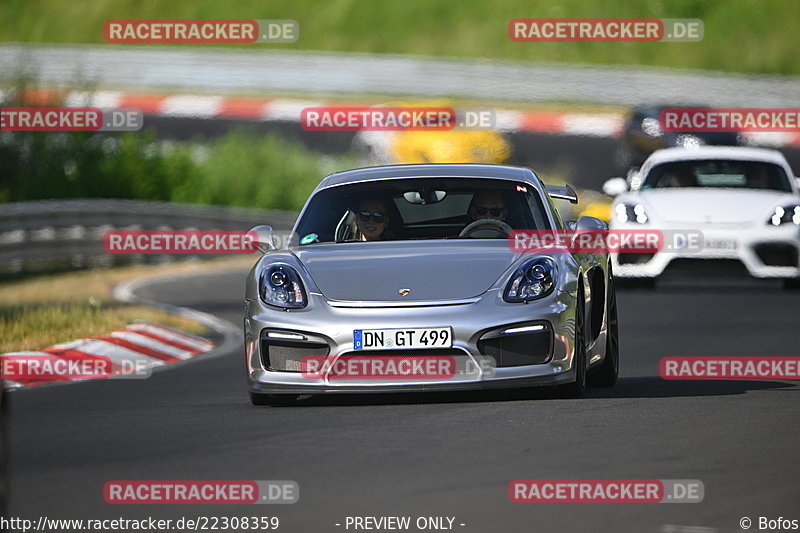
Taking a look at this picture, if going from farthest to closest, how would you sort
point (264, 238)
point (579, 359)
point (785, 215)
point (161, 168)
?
point (161, 168)
point (785, 215)
point (264, 238)
point (579, 359)

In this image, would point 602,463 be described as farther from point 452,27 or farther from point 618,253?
point 452,27

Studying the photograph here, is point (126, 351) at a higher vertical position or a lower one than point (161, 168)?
lower

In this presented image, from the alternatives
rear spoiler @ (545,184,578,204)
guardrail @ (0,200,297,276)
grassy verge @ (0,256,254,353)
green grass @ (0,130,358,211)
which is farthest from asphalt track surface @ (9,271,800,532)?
green grass @ (0,130,358,211)

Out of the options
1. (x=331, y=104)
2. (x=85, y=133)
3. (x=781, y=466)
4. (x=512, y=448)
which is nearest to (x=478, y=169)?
(x=512, y=448)

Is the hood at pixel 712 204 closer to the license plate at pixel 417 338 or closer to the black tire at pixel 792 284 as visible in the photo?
the black tire at pixel 792 284

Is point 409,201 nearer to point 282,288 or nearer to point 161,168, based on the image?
point 282,288

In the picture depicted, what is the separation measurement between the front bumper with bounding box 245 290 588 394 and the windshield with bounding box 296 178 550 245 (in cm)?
90

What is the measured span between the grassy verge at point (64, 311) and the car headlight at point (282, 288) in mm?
3955

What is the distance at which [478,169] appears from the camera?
390 inches

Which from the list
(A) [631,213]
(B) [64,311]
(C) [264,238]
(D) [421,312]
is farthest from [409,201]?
(A) [631,213]

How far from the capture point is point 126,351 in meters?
13.1

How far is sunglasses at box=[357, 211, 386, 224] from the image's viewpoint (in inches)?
380

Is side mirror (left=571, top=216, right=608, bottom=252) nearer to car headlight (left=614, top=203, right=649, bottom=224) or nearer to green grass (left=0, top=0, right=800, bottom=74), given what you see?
car headlight (left=614, top=203, right=649, bottom=224)

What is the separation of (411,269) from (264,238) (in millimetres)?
1018
